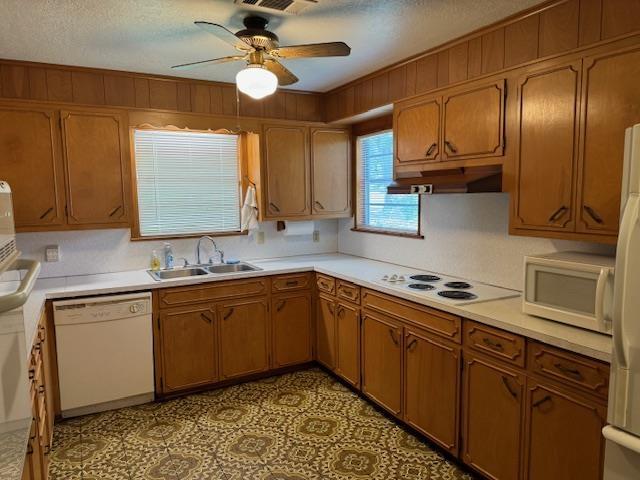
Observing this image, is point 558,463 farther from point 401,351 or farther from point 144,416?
point 144,416

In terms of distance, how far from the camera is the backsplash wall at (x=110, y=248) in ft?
11.4

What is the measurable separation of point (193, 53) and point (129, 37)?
1.48 ft

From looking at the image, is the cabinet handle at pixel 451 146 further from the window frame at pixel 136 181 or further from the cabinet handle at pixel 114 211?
the cabinet handle at pixel 114 211

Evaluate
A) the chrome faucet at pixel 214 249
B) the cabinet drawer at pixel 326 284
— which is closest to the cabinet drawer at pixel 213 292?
the cabinet drawer at pixel 326 284

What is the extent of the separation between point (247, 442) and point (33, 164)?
2386 mm

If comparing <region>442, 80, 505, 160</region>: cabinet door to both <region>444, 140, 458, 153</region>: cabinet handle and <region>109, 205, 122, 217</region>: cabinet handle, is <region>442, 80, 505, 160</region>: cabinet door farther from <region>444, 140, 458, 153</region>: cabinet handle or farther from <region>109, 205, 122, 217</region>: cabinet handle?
<region>109, 205, 122, 217</region>: cabinet handle

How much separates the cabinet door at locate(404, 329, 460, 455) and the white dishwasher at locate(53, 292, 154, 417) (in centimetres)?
189

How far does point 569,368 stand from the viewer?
6.27 ft

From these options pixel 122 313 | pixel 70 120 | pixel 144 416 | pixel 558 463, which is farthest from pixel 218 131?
pixel 558 463

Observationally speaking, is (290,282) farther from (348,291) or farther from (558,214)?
(558,214)

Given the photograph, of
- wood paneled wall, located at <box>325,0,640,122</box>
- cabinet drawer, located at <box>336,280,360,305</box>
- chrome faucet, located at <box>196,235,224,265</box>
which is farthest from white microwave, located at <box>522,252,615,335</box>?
chrome faucet, located at <box>196,235,224,265</box>

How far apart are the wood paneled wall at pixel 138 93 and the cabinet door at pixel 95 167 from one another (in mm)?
213

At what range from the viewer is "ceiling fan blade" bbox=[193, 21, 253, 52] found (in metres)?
2.11

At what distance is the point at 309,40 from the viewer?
2.80 meters
